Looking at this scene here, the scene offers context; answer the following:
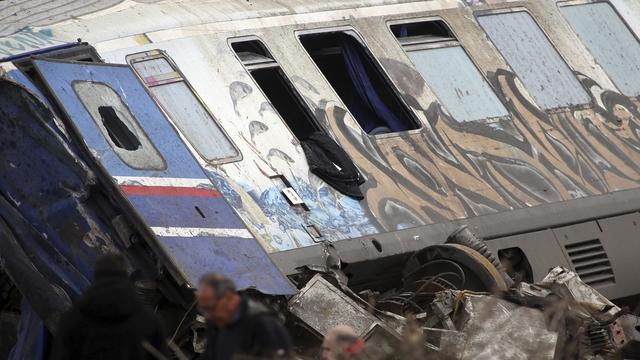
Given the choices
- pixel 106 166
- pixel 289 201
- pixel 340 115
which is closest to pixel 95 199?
pixel 106 166

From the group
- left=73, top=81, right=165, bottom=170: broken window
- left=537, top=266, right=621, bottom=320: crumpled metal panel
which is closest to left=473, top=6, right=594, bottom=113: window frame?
left=537, top=266, right=621, bottom=320: crumpled metal panel

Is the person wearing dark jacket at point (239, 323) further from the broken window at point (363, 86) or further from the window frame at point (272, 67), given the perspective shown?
the broken window at point (363, 86)

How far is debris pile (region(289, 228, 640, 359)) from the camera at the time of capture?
49.0ft

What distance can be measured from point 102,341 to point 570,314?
228 inches

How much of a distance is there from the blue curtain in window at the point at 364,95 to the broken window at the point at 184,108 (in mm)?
2503

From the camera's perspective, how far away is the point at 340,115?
18016 millimetres

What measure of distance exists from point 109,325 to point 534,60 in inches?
407

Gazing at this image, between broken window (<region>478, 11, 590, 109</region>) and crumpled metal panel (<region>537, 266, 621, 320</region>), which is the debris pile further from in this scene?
broken window (<region>478, 11, 590, 109</region>)

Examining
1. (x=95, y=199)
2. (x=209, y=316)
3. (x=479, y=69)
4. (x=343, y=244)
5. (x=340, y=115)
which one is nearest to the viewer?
(x=209, y=316)

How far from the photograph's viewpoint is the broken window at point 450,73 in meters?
19.2

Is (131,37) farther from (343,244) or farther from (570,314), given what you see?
(570,314)

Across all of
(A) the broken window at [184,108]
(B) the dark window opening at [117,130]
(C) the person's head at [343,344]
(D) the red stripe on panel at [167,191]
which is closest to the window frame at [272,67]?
(A) the broken window at [184,108]

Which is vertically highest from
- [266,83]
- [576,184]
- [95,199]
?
[266,83]

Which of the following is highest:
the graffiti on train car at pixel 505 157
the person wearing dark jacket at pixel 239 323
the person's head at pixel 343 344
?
the graffiti on train car at pixel 505 157
